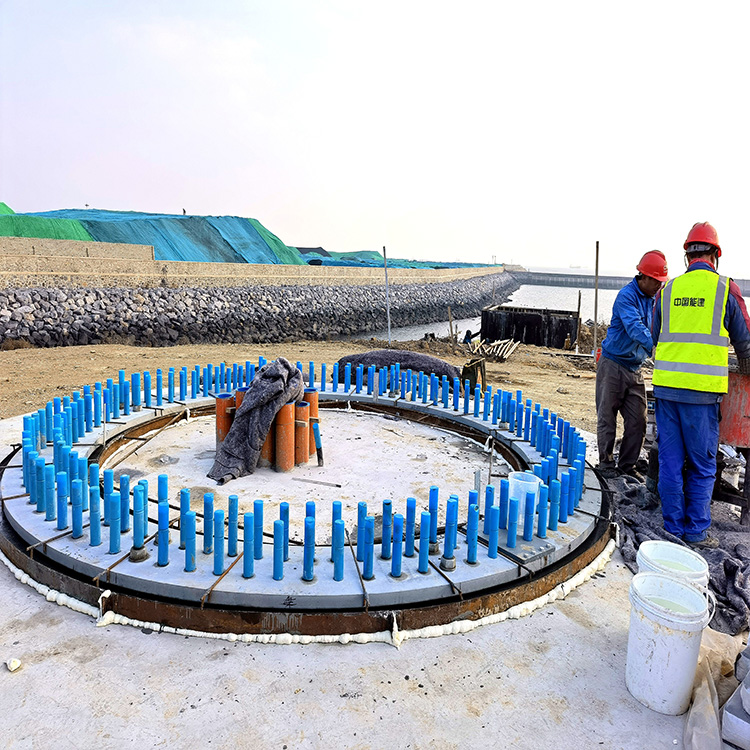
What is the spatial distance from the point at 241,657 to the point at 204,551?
87cm

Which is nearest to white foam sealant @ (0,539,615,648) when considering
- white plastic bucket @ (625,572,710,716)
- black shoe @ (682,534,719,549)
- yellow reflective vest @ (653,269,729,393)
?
white plastic bucket @ (625,572,710,716)

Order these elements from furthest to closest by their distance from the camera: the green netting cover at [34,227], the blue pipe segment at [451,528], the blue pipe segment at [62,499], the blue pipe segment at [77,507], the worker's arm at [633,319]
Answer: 1. the green netting cover at [34,227]
2. the worker's arm at [633,319]
3. the blue pipe segment at [62,499]
4. the blue pipe segment at [77,507]
5. the blue pipe segment at [451,528]

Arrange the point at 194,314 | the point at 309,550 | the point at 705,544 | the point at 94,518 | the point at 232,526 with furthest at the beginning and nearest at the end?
the point at 194,314
the point at 705,544
the point at 94,518
the point at 232,526
the point at 309,550

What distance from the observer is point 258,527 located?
3.36m

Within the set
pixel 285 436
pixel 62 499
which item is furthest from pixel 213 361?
pixel 62 499

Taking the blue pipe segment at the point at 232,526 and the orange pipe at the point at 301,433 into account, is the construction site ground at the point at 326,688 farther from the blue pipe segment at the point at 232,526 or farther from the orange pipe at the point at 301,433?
the orange pipe at the point at 301,433

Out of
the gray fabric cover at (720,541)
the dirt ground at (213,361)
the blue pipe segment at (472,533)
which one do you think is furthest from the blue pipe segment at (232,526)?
the dirt ground at (213,361)

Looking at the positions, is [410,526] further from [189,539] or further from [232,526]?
[189,539]

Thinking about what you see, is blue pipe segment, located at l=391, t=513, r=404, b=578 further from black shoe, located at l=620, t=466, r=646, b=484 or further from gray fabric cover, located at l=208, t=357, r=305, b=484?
black shoe, located at l=620, t=466, r=646, b=484

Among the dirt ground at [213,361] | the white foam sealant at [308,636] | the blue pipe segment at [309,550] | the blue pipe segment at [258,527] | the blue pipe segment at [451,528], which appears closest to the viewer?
the white foam sealant at [308,636]

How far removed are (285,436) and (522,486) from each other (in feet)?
7.54

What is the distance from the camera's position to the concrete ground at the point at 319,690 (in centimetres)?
241

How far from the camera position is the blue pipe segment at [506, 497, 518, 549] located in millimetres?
3768

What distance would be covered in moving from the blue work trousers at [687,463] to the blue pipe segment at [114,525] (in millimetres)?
3903
